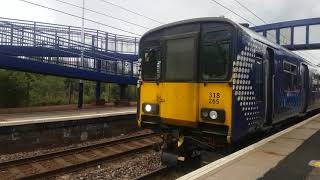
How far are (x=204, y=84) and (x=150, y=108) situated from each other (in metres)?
1.66

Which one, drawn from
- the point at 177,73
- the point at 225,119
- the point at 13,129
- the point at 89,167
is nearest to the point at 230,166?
the point at 225,119

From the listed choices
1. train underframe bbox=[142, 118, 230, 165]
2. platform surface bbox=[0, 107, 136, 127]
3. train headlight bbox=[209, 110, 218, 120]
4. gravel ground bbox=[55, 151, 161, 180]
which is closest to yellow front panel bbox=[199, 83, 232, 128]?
train headlight bbox=[209, 110, 218, 120]

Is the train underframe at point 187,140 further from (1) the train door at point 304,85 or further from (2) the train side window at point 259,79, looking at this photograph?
(1) the train door at point 304,85

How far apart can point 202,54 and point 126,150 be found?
534 cm

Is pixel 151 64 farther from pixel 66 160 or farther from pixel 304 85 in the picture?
pixel 304 85

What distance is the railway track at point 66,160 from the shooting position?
29.9ft

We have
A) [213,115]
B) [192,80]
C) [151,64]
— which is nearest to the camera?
[213,115]

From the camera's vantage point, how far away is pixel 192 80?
7.80 m

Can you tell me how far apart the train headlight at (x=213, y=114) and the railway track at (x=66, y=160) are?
11.4ft

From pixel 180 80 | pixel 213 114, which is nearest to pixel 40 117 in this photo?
pixel 180 80

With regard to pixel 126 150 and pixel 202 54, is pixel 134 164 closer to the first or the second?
pixel 126 150

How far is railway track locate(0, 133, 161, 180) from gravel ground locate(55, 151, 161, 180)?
25 centimetres

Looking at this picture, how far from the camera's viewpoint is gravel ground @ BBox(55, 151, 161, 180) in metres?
8.98

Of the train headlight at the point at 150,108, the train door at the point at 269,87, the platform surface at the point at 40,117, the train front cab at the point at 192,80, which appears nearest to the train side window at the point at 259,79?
the train door at the point at 269,87
